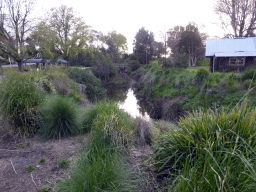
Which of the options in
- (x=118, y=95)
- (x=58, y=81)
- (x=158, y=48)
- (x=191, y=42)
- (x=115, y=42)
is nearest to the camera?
(x=58, y=81)

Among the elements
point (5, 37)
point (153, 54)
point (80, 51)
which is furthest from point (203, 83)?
point (153, 54)

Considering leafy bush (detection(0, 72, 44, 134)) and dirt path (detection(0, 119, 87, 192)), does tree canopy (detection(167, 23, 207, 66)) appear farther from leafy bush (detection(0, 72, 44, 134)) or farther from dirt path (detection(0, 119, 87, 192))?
dirt path (detection(0, 119, 87, 192))

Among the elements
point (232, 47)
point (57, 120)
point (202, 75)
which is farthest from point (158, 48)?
point (57, 120)

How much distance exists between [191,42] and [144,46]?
17113 mm

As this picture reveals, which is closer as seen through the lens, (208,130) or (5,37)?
(208,130)

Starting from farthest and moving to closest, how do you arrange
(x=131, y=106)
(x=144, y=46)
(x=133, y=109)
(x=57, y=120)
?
(x=144, y=46) → (x=131, y=106) → (x=133, y=109) → (x=57, y=120)

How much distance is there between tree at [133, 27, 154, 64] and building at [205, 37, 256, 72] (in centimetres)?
2503

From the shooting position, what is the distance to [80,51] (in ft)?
125

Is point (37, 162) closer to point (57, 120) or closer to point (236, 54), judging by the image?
point (57, 120)

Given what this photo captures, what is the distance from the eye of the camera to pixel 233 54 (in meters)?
21.5

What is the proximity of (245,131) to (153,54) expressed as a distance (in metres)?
48.1

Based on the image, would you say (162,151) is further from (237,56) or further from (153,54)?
(153,54)

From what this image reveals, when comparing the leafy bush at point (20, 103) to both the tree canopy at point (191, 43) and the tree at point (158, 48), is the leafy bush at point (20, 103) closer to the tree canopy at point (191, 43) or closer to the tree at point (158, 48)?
the tree canopy at point (191, 43)

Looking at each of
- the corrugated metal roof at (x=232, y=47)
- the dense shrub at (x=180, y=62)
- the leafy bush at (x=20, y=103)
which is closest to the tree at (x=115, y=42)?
the dense shrub at (x=180, y=62)
